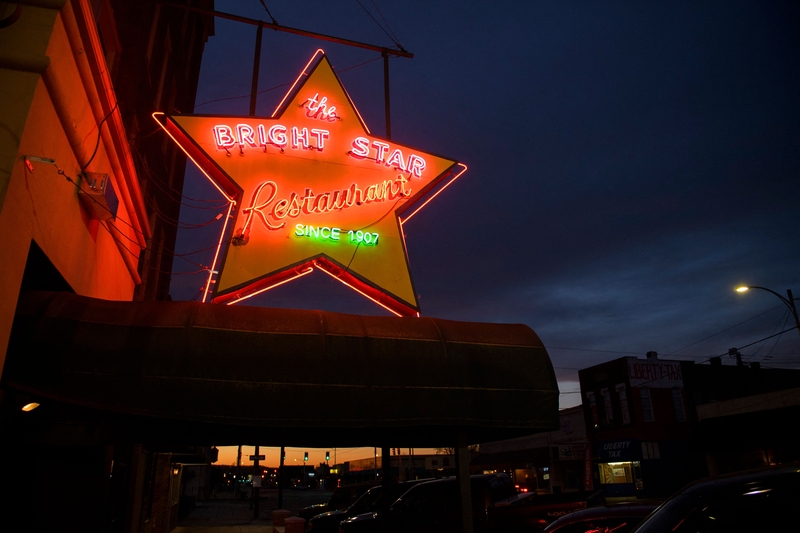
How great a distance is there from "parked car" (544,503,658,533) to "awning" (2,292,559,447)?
125 cm

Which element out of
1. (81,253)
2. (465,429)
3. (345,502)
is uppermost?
(81,253)

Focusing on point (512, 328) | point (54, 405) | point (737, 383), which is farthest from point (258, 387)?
point (737, 383)

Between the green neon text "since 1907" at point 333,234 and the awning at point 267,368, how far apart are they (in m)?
3.10

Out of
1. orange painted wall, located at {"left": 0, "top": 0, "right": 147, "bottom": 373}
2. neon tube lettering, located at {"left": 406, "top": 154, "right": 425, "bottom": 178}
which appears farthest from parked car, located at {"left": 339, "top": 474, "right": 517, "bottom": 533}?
orange painted wall, located at {"left": 0, "top": 0, "right": 147, "bottom": 373}

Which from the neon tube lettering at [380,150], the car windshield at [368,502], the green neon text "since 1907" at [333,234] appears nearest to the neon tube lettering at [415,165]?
the neon tube lettering at [380,150]

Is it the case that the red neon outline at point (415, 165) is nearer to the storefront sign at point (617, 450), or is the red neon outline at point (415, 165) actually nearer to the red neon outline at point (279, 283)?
the red neon outline at point (279, 283)

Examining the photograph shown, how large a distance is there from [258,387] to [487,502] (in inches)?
300

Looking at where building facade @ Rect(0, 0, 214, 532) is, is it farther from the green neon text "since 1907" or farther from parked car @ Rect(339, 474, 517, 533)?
parked car @ Rect(339, 474, 517, 533)

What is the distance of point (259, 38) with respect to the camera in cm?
1065

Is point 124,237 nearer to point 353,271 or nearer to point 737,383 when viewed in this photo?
point 353,271

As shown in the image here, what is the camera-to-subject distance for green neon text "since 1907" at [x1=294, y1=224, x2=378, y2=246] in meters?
9.32

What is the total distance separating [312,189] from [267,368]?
4636mm

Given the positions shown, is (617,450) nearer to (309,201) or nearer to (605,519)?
(605,519)

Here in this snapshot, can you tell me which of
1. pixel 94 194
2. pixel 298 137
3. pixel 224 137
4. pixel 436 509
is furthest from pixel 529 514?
pixel 94 194
